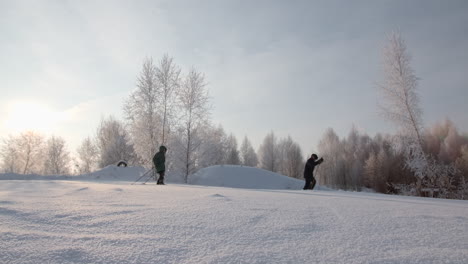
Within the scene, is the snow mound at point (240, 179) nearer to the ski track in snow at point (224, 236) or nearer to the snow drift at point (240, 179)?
the snow drift at point (240, 179)

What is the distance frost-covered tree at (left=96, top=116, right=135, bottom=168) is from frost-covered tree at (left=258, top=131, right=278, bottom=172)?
26.9 m

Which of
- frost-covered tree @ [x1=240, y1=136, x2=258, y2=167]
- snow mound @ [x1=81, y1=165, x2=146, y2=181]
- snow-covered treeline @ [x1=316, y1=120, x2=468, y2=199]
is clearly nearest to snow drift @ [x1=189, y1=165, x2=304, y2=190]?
snow mound @ [x1=81, y1=165, x2=146, y2=181]

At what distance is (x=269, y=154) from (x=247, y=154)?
1141 centimetres

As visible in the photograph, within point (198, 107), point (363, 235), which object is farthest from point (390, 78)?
point (363, 235)

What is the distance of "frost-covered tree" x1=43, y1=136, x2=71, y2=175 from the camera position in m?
44.2

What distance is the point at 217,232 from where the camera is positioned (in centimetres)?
192

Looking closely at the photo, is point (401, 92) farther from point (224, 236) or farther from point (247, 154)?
point (247, 154)

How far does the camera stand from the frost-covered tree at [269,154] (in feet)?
179

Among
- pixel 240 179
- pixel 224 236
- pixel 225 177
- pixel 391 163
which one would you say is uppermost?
pixel 391 163

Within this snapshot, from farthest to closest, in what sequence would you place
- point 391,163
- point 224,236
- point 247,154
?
point 247,154 < point 391,163 < point 224,236

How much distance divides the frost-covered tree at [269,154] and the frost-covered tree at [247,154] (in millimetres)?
7046

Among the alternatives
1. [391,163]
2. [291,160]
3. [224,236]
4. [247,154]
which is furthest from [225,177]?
[247,154]

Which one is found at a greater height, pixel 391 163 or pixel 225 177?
pixel 391 163

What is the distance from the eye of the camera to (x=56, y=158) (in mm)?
44844
